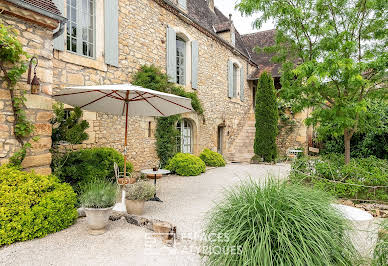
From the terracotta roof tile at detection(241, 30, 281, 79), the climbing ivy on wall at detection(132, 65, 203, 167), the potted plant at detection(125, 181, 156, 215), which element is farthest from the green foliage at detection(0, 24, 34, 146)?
the terracotta roof tile at detection(241, 30, 281, 79)

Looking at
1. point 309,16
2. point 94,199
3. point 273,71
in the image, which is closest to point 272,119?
point 273,71

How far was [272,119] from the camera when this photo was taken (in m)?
11.2

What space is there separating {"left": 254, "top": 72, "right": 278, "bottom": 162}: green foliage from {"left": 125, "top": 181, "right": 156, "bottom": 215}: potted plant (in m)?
8.08

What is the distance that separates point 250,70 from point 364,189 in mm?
11235

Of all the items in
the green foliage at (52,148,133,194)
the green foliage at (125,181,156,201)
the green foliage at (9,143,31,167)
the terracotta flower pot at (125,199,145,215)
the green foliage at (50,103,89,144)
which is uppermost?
the green foliage at (50,103,89,144)

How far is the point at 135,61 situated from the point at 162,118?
1.94 metres

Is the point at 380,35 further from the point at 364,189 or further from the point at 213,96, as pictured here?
the point at 213,96

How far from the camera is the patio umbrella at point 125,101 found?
4.32 meters

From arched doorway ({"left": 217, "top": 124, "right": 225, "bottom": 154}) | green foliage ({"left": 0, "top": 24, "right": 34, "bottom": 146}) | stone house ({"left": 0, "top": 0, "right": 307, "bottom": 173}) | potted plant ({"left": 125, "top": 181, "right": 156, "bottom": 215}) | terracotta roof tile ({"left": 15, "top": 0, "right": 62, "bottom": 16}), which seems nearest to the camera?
green foliage ({"left": 0, "top": 24, "right": 34, "bottom": 146})

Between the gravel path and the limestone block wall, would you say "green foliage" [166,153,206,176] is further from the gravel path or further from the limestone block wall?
the limestone block wall

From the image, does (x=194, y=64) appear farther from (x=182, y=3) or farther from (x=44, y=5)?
(x=44, y=5)

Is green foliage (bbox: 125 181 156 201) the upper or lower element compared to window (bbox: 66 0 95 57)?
lower

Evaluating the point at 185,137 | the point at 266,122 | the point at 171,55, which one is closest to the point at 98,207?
the point at 171,55

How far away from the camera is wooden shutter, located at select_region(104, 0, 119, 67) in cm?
620
